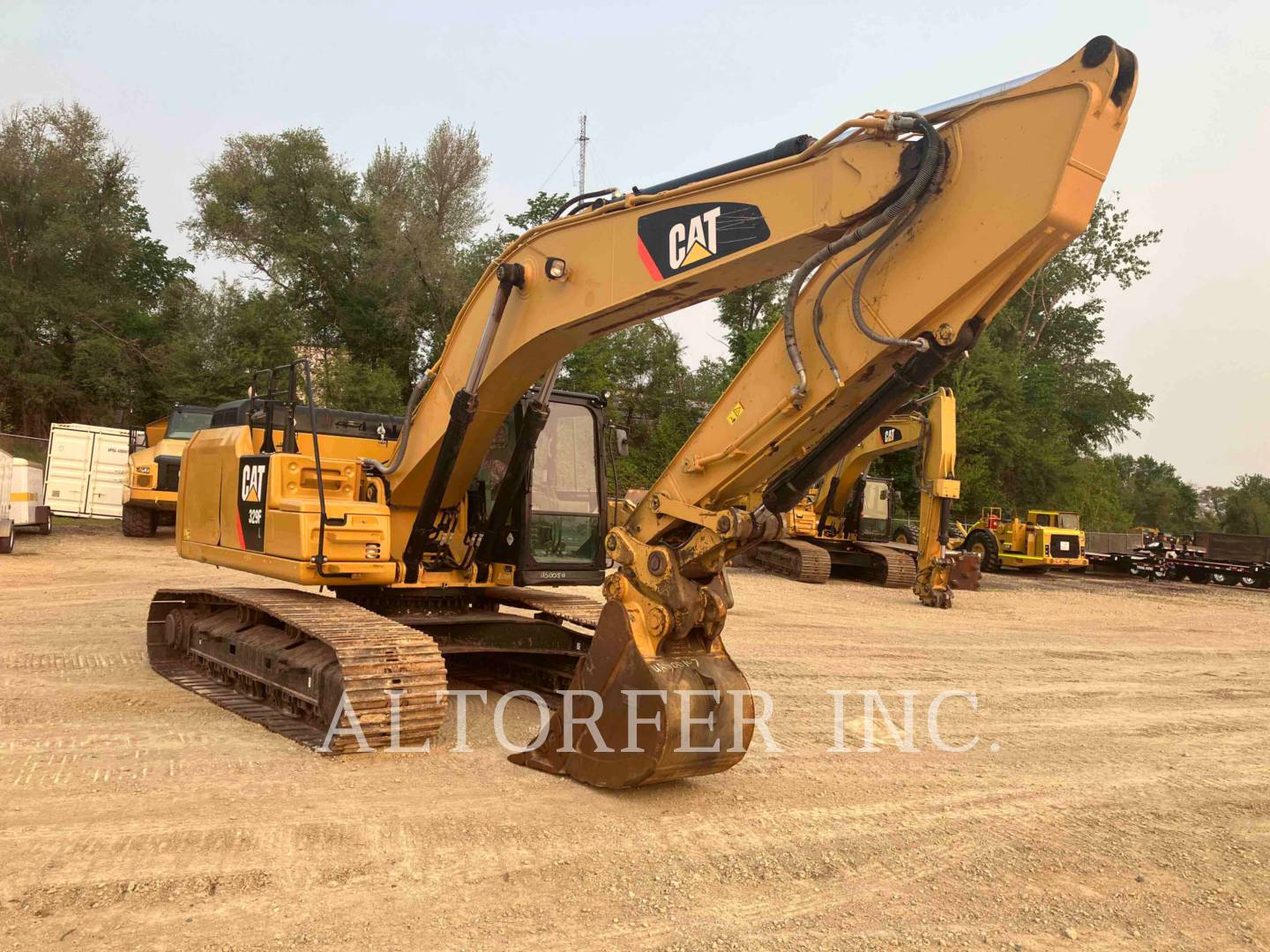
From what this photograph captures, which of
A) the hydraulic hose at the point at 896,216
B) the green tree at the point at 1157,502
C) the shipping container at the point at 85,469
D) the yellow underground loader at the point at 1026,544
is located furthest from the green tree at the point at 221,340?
the green tree at the point at 1157,502

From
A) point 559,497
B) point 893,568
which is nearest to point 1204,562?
point 893,568

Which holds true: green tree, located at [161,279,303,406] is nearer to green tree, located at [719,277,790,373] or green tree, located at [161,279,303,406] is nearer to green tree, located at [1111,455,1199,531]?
green tree, located at [719,277,790,373]

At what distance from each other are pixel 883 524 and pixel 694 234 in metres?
17.9

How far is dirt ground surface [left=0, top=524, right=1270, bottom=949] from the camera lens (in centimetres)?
365

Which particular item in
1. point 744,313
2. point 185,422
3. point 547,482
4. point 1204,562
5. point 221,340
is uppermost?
point 744,313

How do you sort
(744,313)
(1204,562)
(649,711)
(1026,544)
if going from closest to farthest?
(649,711)
(1026,544)
(1204,562)
(744,313)

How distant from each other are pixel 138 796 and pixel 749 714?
303cm

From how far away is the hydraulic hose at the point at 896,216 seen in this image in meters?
4.23

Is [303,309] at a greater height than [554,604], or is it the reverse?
[303,309]

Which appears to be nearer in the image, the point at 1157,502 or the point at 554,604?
the point at 554,604

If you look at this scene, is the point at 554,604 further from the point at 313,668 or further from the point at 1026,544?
the point at 1026,544

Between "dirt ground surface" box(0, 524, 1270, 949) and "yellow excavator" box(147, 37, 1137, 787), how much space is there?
1.32 ft

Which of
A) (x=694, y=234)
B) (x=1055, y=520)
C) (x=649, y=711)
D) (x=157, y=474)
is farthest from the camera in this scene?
(x=1055, y=520)

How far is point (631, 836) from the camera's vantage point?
459 cm
